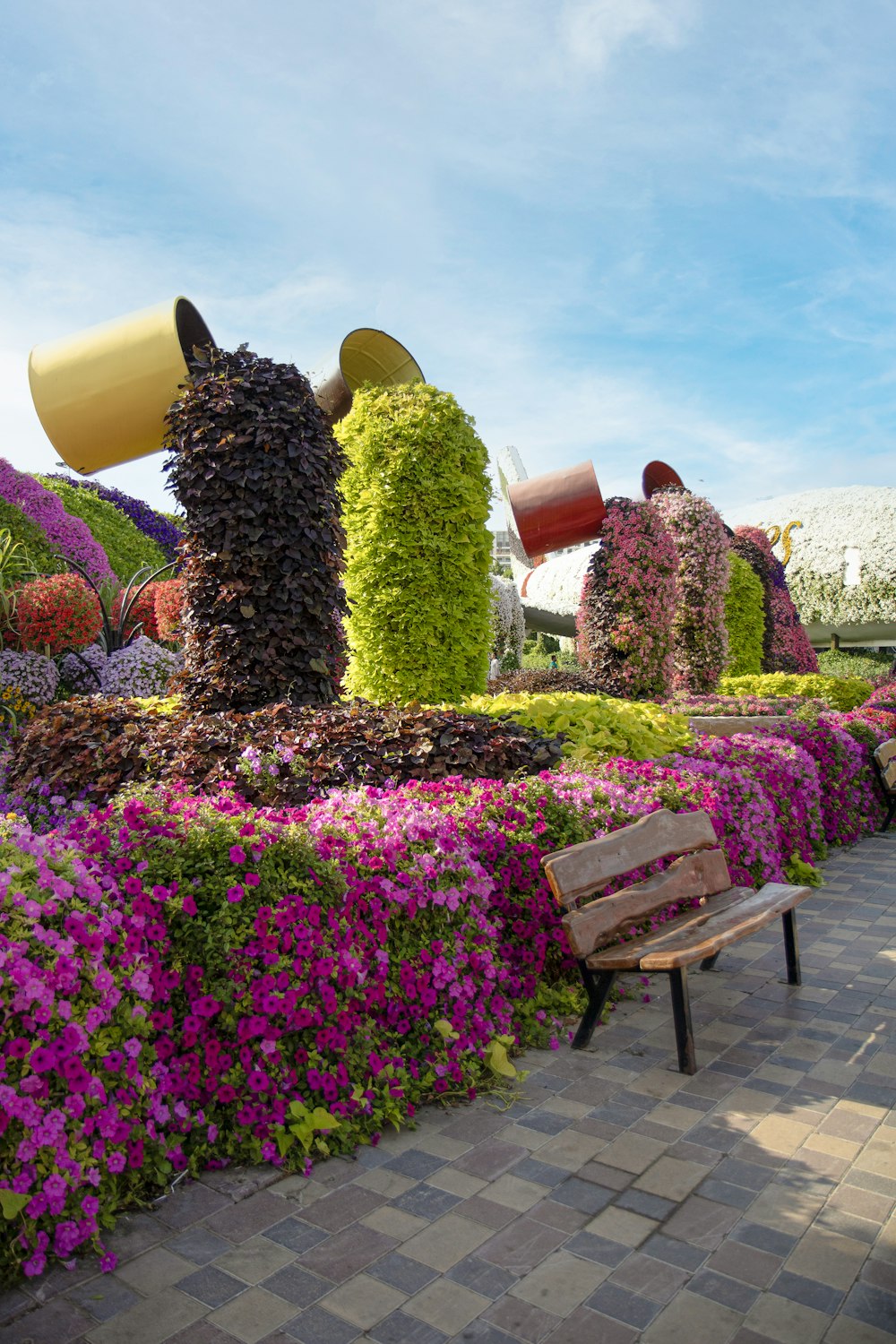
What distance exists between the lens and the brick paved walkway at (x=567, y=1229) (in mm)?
1868

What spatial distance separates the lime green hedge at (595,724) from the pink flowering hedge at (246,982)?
1.69 metres

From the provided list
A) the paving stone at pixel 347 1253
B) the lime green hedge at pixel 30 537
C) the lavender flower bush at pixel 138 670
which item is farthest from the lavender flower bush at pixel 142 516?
the paving stone at pixel 347 1253

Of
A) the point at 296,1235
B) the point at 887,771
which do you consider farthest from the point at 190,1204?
the point at 887,771

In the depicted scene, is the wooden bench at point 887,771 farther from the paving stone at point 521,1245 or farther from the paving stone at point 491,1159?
the paving stone at point 521,1245

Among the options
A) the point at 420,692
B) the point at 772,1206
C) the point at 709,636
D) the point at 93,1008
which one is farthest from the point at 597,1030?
the point at 709,636

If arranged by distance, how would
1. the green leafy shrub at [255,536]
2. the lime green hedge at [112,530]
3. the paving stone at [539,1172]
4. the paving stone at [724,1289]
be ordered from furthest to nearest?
the lime green hedge at [112,530]
the green leafy shrub at [255,536]
the paving stone at [539,1172]
the paving stone at [724,1289]

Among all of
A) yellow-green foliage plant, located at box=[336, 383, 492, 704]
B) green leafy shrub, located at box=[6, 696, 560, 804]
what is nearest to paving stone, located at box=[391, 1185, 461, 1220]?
green leafy shrub, located at box=[6, 696, 560, 804]

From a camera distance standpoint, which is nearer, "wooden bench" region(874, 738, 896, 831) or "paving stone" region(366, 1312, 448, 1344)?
"paving stone" region(366, 1312, 448, 1344)

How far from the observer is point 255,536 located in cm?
550

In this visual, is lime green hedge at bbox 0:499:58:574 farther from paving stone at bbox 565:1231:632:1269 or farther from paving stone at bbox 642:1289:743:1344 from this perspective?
paving stone at bbox 642:1289:743:1344

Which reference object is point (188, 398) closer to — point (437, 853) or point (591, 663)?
point (437, 853)

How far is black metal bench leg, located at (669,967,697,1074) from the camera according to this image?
9.77 feet

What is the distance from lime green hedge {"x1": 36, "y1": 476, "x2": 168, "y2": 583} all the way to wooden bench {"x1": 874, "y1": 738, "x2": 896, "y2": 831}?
11629 millimetres

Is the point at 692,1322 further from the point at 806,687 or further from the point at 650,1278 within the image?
the point at 806,687
